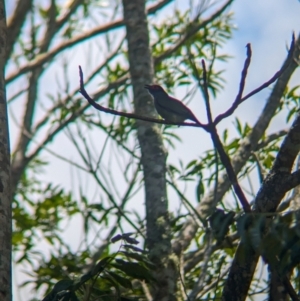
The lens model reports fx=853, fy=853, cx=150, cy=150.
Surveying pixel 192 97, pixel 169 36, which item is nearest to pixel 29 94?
pixel 169 36

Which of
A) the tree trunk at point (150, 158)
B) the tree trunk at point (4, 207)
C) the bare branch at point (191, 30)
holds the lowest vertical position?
the tree trunk at point (4, 207)

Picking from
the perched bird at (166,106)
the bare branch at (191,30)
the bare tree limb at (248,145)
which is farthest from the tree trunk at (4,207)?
the bare branch at (191,30)

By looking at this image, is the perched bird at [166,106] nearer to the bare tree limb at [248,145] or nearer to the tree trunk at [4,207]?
the bare tree limb at [248,145]

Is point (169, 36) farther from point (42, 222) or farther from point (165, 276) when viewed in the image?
point (165, 276)

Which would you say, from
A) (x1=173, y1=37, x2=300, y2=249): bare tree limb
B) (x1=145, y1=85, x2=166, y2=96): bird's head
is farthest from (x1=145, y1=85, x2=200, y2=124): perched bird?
(x1=173, y1=37, x2=300, y2=249): bare tree limb

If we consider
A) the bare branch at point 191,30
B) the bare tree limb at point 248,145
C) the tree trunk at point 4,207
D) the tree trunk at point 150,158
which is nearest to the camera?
the tree trunk at point 4,207

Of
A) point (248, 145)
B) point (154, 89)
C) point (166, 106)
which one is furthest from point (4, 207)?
point (248, 145)

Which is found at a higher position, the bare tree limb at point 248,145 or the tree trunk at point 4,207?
the bare tree limb at point 248,145

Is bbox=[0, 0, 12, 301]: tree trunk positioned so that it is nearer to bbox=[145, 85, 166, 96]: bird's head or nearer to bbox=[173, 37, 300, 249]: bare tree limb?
bbox=[145, 85, 166, 96]: bird's head

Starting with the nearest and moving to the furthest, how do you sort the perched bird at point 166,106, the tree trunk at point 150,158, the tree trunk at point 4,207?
the tree trunk at point 4,207, the tree trunk at point 150,158, the perched bird at point 166,106

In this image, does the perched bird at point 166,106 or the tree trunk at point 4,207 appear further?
the perched bird at point 166,106

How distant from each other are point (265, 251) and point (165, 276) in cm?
194

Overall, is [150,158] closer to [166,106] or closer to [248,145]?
[166,106]

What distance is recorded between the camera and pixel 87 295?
348 cm
